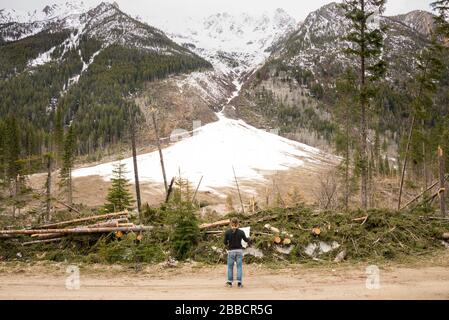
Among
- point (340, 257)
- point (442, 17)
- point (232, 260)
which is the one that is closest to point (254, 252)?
point (340, 257)

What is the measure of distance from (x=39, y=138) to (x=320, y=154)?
82201 mm

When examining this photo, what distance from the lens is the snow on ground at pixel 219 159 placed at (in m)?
81.2

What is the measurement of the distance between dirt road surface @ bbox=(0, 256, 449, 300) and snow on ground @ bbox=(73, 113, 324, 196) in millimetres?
52850

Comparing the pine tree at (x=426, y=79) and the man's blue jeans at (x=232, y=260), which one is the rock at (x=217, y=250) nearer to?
the man's blue jeans at (x=232, y=260)

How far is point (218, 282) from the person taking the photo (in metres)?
12.6

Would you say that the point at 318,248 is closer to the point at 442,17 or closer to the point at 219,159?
the point at 442,17

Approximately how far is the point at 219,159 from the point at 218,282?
84070 mm

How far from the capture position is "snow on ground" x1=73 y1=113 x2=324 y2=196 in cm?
8119

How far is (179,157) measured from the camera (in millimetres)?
97875

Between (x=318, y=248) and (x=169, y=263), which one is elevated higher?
(x=318, y=248)

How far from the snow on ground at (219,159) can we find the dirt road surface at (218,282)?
2081 inches

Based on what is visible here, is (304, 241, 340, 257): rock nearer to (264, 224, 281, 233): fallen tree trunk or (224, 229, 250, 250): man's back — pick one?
(264, 224, 281, 233): fallen tree trunk

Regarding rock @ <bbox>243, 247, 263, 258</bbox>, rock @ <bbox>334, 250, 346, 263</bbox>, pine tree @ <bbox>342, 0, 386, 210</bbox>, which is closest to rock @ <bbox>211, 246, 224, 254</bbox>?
rock @ <bbox>243, 247, 263, 258</bbox>
